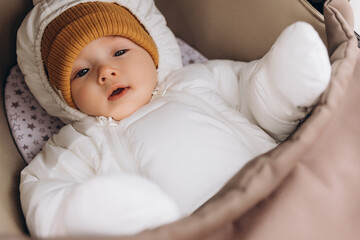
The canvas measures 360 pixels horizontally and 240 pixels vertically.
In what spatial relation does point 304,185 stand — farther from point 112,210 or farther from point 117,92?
point 117,92

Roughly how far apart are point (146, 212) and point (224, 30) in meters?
0.73

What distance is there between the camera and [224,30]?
1125 mm

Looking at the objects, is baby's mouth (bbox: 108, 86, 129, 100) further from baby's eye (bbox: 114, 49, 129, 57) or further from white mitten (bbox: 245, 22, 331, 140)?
white mitten (bbox: 245, 22, 331, 140)

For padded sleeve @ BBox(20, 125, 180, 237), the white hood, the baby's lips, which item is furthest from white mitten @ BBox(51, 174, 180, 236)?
the white hood

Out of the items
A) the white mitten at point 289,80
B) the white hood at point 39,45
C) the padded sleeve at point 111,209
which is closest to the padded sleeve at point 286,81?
the white mitten at point 289,80

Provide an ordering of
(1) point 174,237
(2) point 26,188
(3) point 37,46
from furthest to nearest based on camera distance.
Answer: (3) point 37,46 → (2) point 26,188 → (1) point 174,237

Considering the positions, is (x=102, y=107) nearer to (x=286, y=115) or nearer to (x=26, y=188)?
(x=26, y=188)

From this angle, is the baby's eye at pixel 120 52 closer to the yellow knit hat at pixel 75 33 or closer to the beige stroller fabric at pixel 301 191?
the yellow knit hat at pixel 75 33

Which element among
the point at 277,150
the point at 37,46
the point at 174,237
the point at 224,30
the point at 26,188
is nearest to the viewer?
the point at 174,237

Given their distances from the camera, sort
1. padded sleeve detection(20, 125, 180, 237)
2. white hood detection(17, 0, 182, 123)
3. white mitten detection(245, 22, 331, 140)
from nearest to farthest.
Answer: padded sleeve detection(20, 125, 180, 237) → white mitten detection(245, 22, 331, 140) → white hood detection(17, 0, 182, 123)

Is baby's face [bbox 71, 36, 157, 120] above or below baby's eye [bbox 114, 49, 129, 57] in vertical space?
below

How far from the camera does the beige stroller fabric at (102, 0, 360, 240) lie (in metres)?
0.54

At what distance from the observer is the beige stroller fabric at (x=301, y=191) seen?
0.54 metres

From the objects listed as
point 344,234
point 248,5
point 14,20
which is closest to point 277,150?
point 344,234
